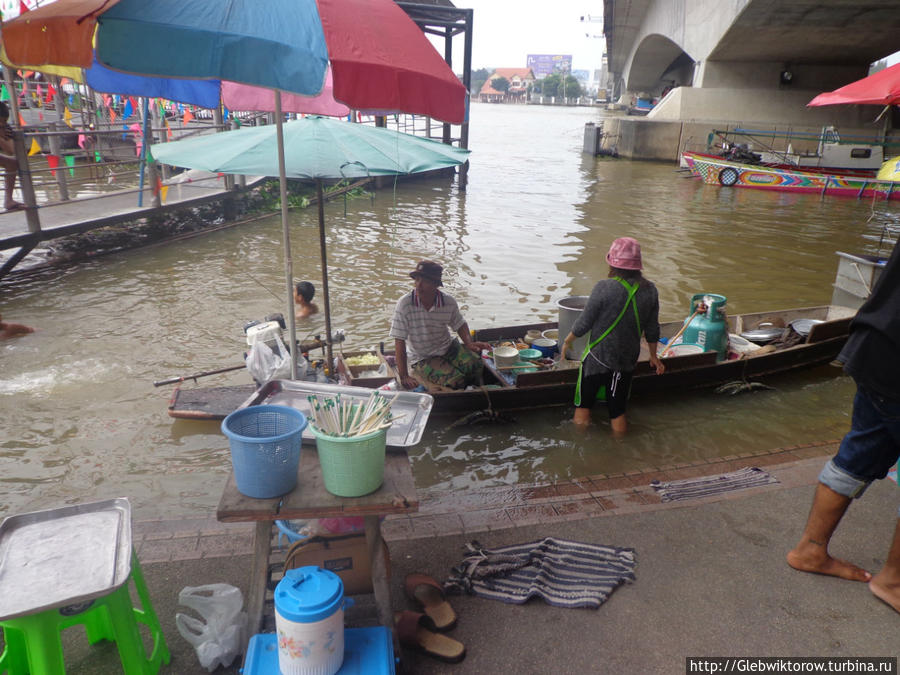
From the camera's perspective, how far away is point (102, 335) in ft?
28.6

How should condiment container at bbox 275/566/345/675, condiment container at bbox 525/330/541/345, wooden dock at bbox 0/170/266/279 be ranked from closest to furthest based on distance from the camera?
condiment container at bbox 275/566/345/675, condiment container at bbox 525/330/541/345, wooden dock at bbox 0/170/266/279

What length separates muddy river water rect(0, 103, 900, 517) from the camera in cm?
582

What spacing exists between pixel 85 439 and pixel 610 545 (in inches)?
203

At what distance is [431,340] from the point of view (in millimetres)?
6148

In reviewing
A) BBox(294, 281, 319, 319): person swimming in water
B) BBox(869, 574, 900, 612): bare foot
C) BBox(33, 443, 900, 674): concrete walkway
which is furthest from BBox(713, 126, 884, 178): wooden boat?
BBox(869, 574, 900, 612): bare foot

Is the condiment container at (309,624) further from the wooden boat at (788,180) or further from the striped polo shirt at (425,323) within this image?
the wooden boat at (788,180)

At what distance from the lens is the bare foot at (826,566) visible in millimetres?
3594

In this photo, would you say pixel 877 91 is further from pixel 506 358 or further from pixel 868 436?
pixel 868 436

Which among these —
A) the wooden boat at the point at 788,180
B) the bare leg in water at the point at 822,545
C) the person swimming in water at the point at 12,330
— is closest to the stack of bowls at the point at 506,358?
the bare leg in water at the point at 822,545

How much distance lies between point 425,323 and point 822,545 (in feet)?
12.2

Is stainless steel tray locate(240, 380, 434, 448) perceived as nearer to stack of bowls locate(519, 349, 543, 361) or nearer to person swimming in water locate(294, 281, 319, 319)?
stack of bowls locate(519, 349, 543, 361)

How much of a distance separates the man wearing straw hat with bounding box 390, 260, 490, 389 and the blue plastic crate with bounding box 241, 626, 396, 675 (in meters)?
3.14

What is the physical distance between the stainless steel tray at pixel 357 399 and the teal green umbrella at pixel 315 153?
3.54 feet

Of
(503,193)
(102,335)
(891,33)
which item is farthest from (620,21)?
(102,335)
